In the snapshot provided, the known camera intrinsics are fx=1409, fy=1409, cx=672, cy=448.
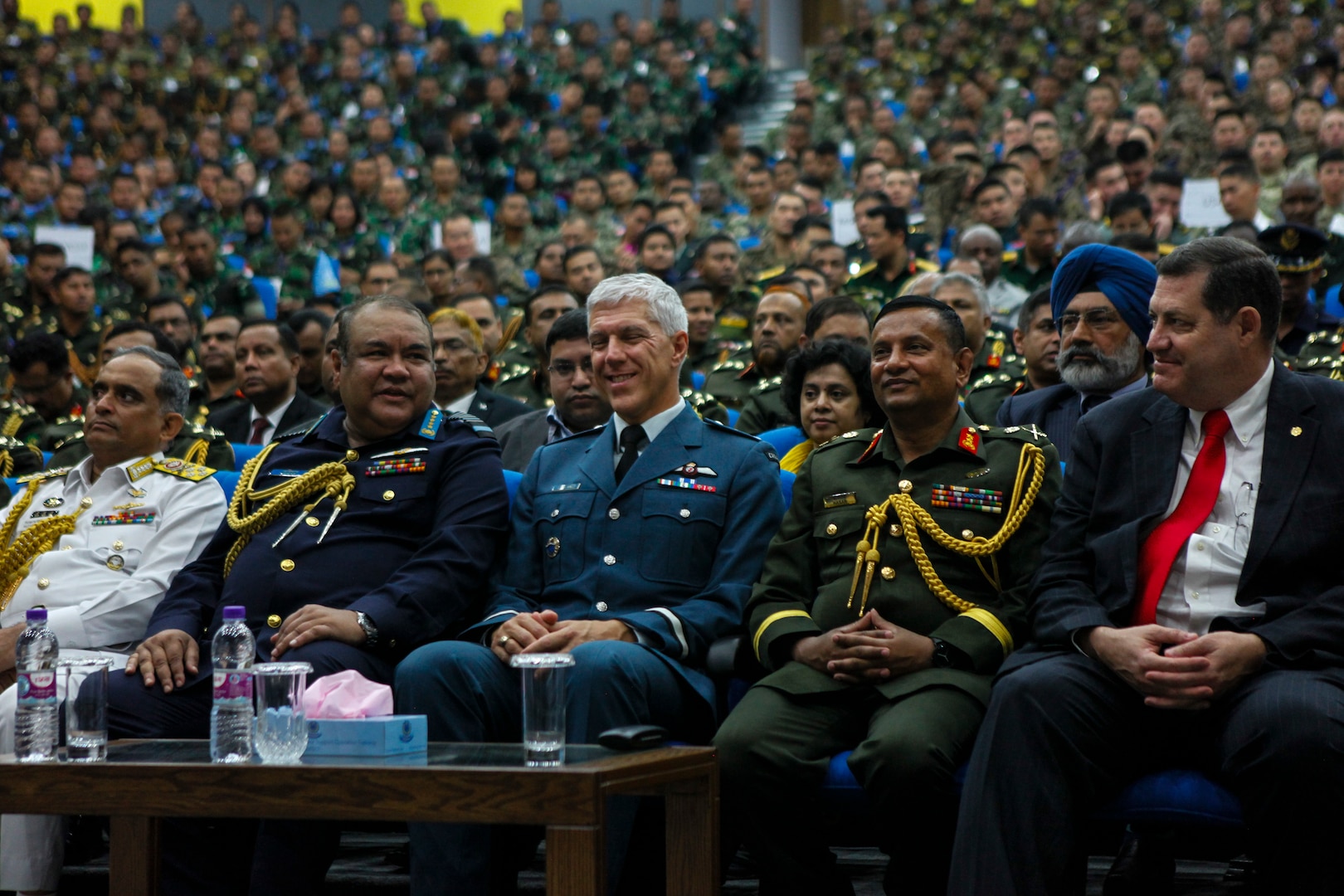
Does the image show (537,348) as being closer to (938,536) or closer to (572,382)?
(572,382)

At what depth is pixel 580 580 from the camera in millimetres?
3186

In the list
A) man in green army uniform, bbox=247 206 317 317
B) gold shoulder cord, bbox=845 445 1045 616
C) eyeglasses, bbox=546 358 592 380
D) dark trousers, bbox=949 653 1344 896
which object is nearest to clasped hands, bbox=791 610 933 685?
gold shoulder cord, bbox=845 445 1045 616

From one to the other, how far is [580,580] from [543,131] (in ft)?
33.0

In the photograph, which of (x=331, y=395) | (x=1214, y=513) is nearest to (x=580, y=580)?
(x=1214, y=513)

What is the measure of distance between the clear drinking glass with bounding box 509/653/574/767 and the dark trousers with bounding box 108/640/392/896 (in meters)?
0.75

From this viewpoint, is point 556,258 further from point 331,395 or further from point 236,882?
point 236,882

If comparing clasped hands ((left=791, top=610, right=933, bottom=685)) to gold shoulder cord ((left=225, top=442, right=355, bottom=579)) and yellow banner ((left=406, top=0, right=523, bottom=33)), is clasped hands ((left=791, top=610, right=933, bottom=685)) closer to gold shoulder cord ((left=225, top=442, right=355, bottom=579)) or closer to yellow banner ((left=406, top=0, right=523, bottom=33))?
gold shoulder cord ((left=225, top=442, right=355, bottom=579))

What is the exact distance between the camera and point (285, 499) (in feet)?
11.2

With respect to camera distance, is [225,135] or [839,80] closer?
[839,80]

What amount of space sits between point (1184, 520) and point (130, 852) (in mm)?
2115

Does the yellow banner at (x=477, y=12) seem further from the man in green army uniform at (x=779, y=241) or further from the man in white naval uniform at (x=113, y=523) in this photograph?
the man in white naval uniform at (x=113, y=523)

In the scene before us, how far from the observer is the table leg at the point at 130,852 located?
8.77 ft

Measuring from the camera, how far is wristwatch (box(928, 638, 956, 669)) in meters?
2.84

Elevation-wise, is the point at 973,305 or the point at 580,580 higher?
the point at 973,305
